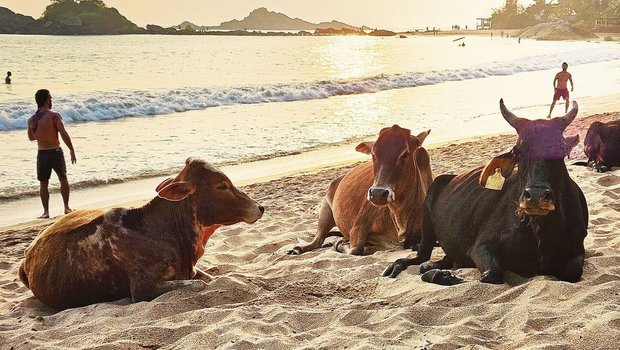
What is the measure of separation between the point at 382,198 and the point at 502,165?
1241 millimetres

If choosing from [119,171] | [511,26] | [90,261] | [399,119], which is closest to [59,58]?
[399,119]

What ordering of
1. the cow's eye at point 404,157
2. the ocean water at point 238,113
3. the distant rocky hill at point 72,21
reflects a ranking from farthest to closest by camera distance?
the distant rocky hill at point 72,21 → the ocean water at point 238,113 → the cow's eye at point 404,157

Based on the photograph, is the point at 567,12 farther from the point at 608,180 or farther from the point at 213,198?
the point at 213,198

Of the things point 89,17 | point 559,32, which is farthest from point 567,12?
point 89,17

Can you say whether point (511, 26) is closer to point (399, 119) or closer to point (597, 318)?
point (399, 119)

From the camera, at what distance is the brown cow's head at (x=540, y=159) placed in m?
4.81

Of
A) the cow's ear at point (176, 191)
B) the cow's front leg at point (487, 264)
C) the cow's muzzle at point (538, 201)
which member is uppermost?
the cow's muzzle at point (538, 201)

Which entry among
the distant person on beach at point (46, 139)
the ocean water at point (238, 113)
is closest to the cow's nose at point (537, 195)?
the distant person on beach at point (46, 139)

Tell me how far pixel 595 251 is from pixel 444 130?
49.4 feet

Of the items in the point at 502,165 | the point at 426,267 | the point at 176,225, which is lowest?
the point at 426,267

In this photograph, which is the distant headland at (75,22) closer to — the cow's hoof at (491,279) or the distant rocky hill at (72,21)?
the distant rocky hill at (72,21)

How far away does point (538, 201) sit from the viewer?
4773mm

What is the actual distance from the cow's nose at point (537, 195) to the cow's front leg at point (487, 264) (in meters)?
0.81

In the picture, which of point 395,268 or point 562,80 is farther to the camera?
point 562,80
